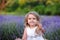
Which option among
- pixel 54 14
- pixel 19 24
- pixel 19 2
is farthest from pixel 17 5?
pixel 54 14

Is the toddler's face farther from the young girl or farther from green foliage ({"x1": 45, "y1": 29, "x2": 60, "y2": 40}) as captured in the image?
green foliage ({"x1": 45, "y1": 29, "x2": 60, "y2": 40})

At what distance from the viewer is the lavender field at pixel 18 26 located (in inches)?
58.2

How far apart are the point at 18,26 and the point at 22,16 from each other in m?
0.08

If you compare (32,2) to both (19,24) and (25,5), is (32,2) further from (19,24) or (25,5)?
(19,24)

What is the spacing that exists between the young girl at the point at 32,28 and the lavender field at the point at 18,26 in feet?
0.11

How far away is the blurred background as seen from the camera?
1.48 metres

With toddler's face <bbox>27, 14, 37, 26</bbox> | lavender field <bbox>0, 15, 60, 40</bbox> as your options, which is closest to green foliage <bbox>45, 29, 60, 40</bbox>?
lavender field <bbox>0, 15, 60, 40</bbox>

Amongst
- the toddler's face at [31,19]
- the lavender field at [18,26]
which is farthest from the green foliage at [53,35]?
the toddler's face at [31,19]

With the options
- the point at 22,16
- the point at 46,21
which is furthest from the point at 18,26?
the point at 46,21

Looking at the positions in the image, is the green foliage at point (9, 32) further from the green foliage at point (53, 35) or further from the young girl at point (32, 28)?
the green foliage at point (53, 35)

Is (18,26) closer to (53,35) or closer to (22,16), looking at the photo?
(22,16)

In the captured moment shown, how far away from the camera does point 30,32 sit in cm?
147

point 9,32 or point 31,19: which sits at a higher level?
point 31,19

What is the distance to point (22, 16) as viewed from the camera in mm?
1499
